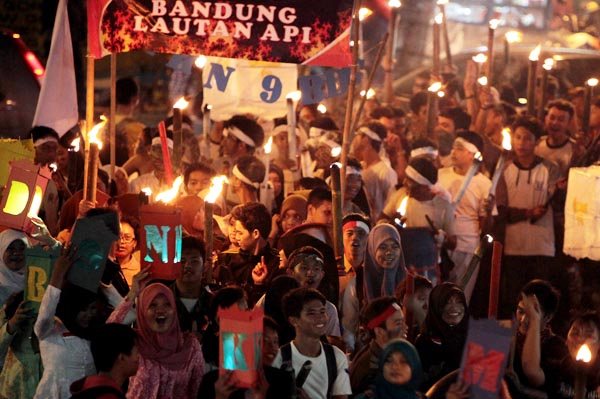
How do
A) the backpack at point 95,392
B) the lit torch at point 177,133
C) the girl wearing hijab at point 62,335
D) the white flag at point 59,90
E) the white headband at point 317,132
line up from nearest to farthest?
the backpack at point 95,392 < the girl wearing hijab at point 62,335 < the lit torch at point 177,133 < the white flag at point 59,90 < the white headband at point 317,132

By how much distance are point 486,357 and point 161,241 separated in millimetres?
2029

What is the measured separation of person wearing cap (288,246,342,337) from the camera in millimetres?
9359

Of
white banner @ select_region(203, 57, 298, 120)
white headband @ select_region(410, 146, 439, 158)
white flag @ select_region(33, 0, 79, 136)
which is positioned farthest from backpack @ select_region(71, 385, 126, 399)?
white banner @ select_region(203, 57, 298, 120)

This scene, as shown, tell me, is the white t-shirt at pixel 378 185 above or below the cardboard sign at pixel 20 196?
below

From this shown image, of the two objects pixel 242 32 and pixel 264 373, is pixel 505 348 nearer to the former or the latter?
pixel 264 373

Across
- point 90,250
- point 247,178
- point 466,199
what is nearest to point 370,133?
point 466,199

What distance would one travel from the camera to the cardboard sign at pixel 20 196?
921 cm

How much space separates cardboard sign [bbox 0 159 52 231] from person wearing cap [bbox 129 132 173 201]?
350 centimetres

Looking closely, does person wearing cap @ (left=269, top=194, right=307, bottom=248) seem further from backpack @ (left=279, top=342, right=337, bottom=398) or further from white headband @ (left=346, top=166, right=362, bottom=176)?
backpack @ (left=279, top=342, right=337, bottom=398)

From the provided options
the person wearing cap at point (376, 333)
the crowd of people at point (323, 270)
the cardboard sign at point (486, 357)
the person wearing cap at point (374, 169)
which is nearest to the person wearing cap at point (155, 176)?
the crowd of people at point (323, 270)

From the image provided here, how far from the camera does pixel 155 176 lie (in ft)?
44.7

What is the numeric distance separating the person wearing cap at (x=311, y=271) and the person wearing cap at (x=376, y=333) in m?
0.70

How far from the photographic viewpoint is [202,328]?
8805 millimetres

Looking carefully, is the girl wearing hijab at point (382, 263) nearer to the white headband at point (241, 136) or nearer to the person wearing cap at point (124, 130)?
the white headband at point (241, 136)
